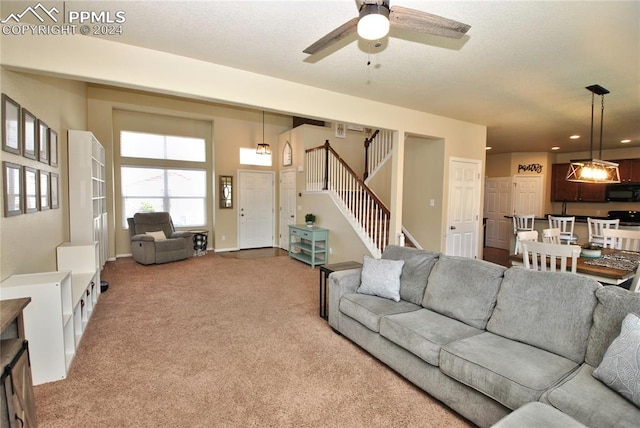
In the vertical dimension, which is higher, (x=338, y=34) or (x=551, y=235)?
(x=338, y=34)

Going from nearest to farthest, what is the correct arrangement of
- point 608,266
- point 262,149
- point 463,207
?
point 608,266
point 463,207
point 262,149

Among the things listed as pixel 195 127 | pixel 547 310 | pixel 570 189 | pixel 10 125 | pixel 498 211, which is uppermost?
pixel 195 127

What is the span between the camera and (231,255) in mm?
7047

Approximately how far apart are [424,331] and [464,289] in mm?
516

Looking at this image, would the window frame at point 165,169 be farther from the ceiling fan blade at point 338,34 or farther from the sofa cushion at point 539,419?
A: the sofa cushion at point 539,419

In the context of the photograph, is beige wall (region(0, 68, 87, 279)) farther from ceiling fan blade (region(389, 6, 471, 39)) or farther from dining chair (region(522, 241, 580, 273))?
dining chair (region(522, 241, 580, 273))

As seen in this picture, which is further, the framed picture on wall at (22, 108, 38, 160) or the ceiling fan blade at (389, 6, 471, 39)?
the framed picture on wall at (22, 108, 38, 160)

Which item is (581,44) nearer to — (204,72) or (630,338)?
(630,338)

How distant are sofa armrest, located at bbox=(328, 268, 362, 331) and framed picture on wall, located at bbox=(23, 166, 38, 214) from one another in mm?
2772

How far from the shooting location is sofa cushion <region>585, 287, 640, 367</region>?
1.67 metres

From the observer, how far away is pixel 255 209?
7961 millimetres

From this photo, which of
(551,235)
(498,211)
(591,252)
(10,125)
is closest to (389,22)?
(10,125)

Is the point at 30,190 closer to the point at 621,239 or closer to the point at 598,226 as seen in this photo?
the point at 621,239

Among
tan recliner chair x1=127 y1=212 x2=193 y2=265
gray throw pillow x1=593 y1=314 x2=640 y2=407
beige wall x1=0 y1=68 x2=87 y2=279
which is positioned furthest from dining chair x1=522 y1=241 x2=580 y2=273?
tan recliner chair x1=127 y1=212 x2=193 y2=265
